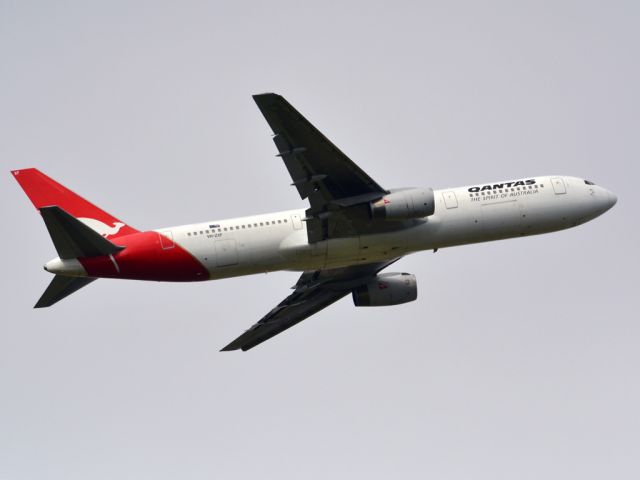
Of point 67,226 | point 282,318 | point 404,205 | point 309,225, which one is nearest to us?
point 67,226

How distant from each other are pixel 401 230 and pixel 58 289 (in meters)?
17.8

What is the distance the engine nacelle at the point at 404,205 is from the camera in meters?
55.3

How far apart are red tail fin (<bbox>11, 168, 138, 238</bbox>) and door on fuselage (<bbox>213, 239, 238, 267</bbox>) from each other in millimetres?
4737

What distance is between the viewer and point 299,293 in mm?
65000

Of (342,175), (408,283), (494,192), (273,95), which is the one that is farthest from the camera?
(408,283)

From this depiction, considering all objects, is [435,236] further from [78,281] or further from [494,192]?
[78,281]

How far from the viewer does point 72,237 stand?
53219mm

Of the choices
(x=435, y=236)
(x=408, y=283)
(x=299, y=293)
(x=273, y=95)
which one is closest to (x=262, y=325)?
(x=299, y=293)

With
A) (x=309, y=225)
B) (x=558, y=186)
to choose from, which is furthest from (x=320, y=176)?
(x=558, y=186)

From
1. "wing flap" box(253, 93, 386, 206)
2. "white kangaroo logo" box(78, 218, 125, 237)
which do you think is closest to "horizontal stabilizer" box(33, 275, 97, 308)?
"white kangaroo logo" box(78, 218, 125, 237)

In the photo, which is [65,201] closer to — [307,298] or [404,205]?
[307,298]

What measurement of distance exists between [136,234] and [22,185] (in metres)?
6.55

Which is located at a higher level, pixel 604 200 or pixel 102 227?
pixel 102 227

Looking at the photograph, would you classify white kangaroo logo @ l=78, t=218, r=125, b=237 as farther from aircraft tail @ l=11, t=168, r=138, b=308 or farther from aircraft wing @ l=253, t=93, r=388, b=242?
aircraft wing @ l=253, t=93, r=388, b=242
